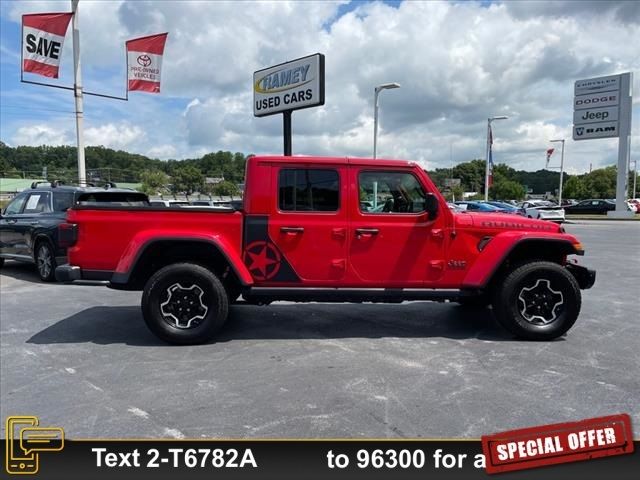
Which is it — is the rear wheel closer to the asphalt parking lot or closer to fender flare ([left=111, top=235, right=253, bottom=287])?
the asphalt parking lot

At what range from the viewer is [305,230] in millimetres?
5020

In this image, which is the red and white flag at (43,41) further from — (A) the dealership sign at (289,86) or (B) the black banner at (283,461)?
(B) the black banner at (283,461)

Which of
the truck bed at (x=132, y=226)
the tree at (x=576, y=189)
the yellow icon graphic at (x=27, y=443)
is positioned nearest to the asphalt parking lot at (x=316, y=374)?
the yellow icon graphic at (x=27, y=443)

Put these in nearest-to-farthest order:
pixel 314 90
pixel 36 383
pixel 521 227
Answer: pixel 36 383, pixel 521 227, pixel 314 90

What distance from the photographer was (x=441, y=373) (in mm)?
4227

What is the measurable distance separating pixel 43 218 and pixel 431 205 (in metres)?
7.38

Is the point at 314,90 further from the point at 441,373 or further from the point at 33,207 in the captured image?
the point at 441,373

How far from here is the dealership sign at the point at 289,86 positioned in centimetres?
1454

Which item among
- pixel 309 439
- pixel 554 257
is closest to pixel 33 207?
pixel 309 439

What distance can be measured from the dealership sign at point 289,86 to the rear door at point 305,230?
33.1 feet

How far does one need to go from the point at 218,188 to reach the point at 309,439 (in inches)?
2240

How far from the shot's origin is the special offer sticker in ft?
8.57

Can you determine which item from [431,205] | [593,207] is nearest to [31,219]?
[431,205]

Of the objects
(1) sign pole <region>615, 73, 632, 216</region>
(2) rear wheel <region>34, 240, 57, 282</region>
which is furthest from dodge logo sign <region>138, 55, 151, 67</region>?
(1) sign pole <region>615, 73, 632, 216</region>
